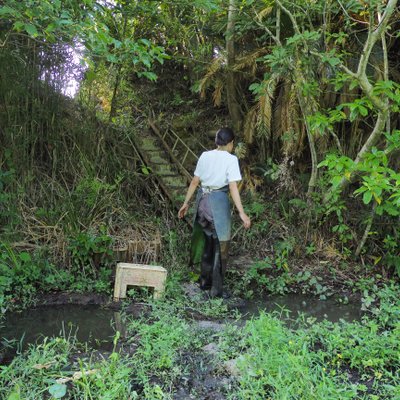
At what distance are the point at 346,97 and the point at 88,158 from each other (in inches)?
153

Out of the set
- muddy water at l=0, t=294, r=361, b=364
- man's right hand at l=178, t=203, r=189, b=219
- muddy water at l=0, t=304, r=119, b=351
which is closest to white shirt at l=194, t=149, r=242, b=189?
man's right hand at l=178, t=203, r=189, b=219

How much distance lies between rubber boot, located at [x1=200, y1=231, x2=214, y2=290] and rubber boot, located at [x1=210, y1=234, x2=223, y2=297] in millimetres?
115

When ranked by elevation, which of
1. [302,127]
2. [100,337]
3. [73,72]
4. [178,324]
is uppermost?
[73,72]

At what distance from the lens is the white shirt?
4527 mm

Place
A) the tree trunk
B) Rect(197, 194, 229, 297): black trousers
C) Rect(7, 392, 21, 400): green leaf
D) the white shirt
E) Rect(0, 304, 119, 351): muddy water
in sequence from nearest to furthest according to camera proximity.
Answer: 1. Rect(7, 392, 21, 400): green leaf
2. Rect(0, 304, 119, 351): muddy water
3. the white shirt
4. Rect(197, 194, 229, 297): black trousers
5. the tree trunk

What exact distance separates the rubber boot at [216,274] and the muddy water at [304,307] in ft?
1.04

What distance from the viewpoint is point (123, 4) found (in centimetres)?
560

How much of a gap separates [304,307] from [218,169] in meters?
1.93

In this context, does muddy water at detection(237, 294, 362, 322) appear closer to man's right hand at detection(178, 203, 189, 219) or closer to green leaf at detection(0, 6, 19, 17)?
man's right hand at detection(178, 203, 189, 219)

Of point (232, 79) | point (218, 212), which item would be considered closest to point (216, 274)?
point (218, 212)

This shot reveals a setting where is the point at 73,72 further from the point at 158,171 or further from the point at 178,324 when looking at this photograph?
the point at 178,324

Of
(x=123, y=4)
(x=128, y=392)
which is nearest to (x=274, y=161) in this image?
(x=123, y=4)

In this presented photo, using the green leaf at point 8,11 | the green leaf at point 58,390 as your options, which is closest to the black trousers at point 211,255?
the green leaf at point 58,390

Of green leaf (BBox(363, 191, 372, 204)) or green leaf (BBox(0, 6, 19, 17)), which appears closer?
green leaf (BBox(0, 6, 19, 17))
